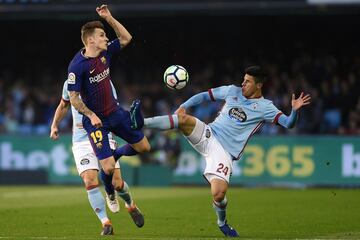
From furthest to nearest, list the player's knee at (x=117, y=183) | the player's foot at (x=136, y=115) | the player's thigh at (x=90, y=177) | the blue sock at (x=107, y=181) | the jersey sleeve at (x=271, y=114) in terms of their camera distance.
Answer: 1. the blue sock at (x=107, y=181)
2. the player's knee at (x=117, y=183)
3. the player's thigh at (x=90, y=177)
4. the jersey sleeve at (x=271, y=114)
5. the player's foot at (x=136, y=115)

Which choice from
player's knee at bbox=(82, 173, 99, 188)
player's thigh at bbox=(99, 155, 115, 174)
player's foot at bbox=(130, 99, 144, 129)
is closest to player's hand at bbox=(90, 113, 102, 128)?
player's foot at bbox=(130, 99, 144, 129)

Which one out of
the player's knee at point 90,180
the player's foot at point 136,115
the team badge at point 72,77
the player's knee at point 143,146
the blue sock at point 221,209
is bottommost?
the blue sock at point 221,209

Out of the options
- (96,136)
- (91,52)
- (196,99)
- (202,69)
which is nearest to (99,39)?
(91,52)

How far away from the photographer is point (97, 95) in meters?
12.8

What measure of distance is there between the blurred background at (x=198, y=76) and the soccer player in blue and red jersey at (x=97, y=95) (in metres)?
12.3

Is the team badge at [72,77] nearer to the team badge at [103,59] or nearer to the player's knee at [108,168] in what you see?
the team badge at [103,59]

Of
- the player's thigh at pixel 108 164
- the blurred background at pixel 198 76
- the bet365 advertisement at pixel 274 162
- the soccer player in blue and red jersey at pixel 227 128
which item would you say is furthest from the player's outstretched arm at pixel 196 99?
the blurred background at pixel 198 76

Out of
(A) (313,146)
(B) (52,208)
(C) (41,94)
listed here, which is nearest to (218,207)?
(B) (52,208)

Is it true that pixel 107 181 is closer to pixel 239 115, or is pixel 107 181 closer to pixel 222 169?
pixel 222 169

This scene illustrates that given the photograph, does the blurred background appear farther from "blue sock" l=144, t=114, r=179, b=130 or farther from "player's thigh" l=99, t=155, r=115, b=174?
"blue sock" l=144, t=114, r=179, b=130

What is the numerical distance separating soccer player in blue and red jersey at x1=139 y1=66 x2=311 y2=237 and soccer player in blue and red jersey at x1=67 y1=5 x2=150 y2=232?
89 cm

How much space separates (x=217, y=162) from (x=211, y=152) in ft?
0.55

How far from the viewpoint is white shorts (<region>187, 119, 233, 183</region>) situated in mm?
12867

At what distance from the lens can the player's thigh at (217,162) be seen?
42.3ft
